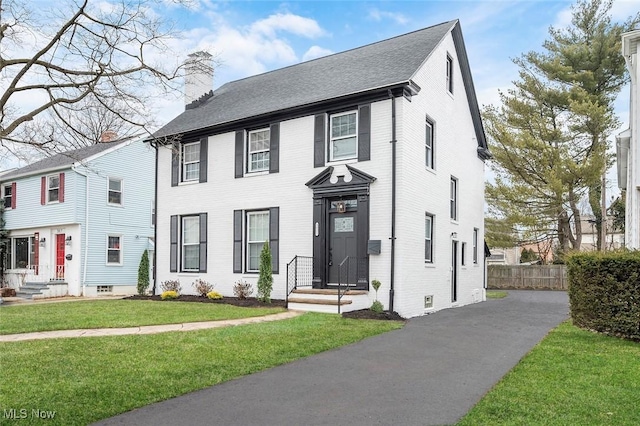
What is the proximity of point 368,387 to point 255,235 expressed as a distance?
9603 mm

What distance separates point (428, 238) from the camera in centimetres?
1387

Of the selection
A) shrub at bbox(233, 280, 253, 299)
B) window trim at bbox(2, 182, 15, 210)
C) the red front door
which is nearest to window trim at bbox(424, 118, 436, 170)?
shrub at bbox(233, 280, 253, 299)

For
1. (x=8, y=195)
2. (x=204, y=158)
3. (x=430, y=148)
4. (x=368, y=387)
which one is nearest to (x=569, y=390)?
(x=368, y=387)

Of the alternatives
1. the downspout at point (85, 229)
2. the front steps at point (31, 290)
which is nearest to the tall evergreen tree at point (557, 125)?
the downspout at point (85, 229)

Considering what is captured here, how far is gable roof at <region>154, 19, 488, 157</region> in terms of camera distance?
13047 mm

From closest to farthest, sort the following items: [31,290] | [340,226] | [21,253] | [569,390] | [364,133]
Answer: [569,390], [364,133], [340,226], [31,290], [21,253]

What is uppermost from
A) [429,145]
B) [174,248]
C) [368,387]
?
[429,145]

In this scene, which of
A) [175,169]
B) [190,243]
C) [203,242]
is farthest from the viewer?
[175,169]

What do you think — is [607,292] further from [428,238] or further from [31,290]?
[31,290]

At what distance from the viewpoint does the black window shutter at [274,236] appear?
13977mm

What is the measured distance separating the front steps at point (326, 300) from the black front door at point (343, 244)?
625 millimetres

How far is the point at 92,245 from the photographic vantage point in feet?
66.6

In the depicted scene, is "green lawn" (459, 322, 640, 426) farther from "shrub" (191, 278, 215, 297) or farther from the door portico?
"shrub" (191, 278, 215, 297)

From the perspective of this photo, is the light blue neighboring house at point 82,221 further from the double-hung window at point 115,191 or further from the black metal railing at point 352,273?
the black metal railing at point 352,273
